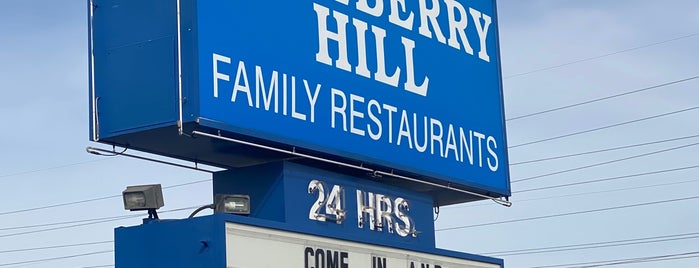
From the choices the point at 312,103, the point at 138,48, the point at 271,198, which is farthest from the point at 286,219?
the point at 138,48

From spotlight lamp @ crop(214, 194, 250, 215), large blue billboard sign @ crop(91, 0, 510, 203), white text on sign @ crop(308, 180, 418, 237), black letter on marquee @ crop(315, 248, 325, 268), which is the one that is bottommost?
black letter on marquee @ crop(315, 248, 325, 268)

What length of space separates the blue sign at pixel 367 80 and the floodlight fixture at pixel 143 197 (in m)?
0.67

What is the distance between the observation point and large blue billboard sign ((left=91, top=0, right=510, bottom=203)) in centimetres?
Answer: 1152

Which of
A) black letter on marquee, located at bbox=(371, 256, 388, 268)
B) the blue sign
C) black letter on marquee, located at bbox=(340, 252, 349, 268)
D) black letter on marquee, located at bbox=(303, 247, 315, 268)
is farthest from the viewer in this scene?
black letter on marquee, located at bbox=(371, 256, 388, 268)

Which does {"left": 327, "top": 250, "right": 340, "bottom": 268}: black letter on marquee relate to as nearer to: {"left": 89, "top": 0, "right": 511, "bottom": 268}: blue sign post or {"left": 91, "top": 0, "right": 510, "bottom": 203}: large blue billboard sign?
{"left": 89, "top": 0, "right": 511, "bottom": 268}: blue sign post

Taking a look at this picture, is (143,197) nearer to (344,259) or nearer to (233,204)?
(233,204)

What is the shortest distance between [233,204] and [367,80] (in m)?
2.47

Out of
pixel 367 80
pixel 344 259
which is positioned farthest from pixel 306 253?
pixel 367 80

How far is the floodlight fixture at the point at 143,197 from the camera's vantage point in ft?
37.0

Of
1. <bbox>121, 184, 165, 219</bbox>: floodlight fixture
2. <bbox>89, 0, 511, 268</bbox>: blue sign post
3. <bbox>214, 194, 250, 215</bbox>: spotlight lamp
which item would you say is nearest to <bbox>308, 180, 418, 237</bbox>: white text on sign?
<bbox>89, 0, 511, 268</bbox>: blue sign post

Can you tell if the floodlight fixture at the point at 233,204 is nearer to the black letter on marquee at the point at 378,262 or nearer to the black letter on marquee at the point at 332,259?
the black letter on marquee at the point at 332,259

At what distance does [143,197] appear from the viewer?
11289 mm

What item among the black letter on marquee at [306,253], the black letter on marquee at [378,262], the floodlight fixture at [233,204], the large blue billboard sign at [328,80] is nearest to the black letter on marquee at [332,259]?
the black letter on marquee at [306,253]

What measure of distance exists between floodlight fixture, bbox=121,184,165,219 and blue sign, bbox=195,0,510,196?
669mm
